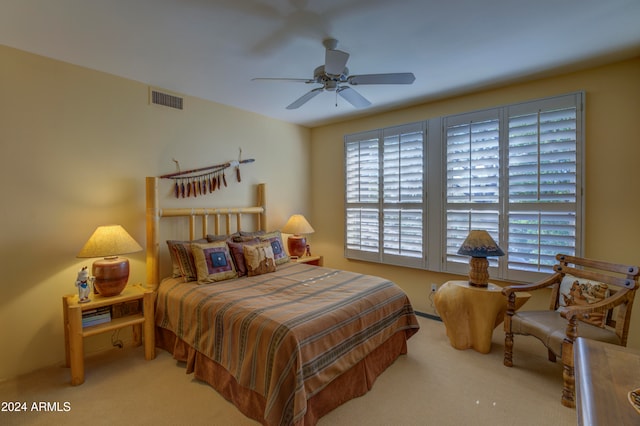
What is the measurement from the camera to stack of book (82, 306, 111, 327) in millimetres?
2445

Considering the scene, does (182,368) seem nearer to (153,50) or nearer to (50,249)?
(50,249)

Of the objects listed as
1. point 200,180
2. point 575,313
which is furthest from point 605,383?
point 200,180

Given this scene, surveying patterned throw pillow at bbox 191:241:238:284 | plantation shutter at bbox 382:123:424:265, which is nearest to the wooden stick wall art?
patterned throw pillow at bbox 191:241:238:284

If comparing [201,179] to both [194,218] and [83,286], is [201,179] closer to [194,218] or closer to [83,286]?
[194,218]

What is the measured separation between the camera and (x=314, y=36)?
224 centimetres

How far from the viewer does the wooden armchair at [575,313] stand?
2049mm

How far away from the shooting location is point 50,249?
2.57 metres

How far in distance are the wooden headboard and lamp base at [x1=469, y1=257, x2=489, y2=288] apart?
8.63 ft

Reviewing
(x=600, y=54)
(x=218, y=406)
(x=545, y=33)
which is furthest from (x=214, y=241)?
(x=600, y=54)

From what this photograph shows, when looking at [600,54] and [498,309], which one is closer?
Answer: [600,54]

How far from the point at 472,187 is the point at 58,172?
413cm

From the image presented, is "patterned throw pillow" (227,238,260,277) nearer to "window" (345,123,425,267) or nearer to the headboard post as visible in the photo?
the headboard post

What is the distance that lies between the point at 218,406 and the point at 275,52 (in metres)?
2.76

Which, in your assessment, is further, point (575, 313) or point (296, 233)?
point (296, 233)
